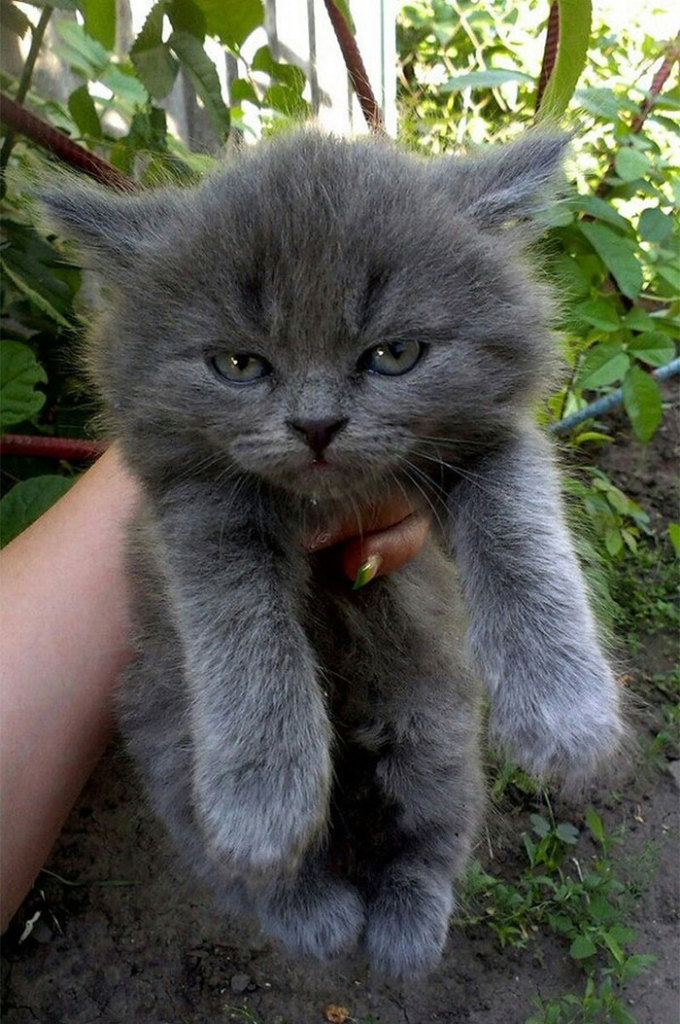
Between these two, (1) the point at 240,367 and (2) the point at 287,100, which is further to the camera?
(2) the point at 287,100

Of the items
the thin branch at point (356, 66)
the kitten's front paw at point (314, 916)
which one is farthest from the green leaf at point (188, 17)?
the kitten's front paw at point (314, 916)

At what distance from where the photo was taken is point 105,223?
1271 millimetres

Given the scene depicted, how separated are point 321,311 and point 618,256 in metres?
1.08

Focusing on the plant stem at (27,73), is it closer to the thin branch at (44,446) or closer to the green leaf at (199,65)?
the green leaf at (199,65)

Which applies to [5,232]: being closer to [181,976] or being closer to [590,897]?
[181,976]

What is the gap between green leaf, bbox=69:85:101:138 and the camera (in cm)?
173

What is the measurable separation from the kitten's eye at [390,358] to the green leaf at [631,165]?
1.07 metres

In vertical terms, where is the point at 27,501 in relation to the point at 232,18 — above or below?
below

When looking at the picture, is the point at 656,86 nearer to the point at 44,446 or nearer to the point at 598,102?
the point at 598,102

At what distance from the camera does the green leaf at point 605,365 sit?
1997mm

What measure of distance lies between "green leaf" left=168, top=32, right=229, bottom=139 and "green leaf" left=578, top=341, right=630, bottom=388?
3.19 ft

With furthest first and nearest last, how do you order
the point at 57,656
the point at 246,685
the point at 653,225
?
1. the point at 653,225
2. the point at 57,656
3. the point at 246,685

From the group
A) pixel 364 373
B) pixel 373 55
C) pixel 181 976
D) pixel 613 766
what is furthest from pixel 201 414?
pixel 373 55

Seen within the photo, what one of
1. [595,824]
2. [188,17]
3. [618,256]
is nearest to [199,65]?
[188,17]
